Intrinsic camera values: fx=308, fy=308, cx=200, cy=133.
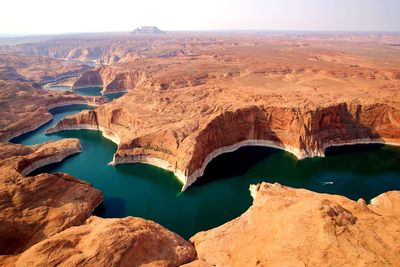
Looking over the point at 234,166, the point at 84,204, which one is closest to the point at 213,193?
the point at 234,166

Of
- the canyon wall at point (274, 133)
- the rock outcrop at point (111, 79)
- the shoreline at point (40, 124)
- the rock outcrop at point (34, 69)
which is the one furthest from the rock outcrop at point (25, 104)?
the rock outcrop at point (34, 69)

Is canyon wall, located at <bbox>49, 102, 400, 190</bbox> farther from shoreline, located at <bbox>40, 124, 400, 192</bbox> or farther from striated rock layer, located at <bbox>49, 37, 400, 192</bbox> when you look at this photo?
striated rock layer, located at <bbox>49, 37, 400, 192</bbox>

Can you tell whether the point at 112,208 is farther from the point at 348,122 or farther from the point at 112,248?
the point at 348,122

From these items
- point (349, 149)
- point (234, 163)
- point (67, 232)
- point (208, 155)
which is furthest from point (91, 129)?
point (349, 149)

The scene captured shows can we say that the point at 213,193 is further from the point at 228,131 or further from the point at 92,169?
the point at 92,169

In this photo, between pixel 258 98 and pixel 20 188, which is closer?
pixel 20 188

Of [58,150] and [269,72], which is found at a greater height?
[269,72]
